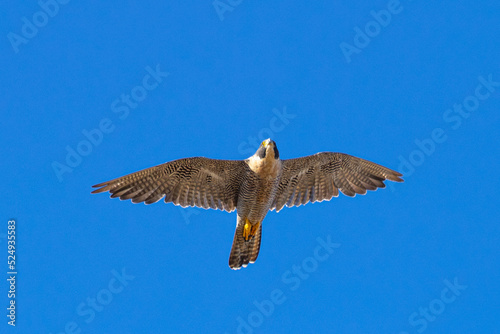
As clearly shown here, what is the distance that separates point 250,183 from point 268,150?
95 centimetres

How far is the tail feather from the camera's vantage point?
13.0m

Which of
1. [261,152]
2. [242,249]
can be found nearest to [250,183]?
[261,152]

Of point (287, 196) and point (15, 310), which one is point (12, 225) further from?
point (287, 196)

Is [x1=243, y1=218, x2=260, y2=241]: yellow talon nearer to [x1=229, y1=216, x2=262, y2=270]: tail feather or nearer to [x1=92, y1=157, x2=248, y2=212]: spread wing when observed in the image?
[x1=229, y1=216, x2=262, y2=270]: tail feather

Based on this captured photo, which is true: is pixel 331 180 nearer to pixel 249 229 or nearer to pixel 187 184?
pixel 249 229

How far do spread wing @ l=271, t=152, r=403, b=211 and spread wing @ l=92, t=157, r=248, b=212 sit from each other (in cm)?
111

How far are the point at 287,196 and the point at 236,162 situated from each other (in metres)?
1.58

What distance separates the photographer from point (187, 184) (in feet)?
41.7

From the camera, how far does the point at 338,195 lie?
13391mm

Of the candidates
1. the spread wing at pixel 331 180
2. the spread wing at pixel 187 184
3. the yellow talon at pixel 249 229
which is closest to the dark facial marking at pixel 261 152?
the spread wing at pixel 187 184

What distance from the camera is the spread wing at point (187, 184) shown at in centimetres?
1229

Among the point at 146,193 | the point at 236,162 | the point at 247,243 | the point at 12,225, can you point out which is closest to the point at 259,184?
the point at 236,162

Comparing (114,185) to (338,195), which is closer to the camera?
(114,185)

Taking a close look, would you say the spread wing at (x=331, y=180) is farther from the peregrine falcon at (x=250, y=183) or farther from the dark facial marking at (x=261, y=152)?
the dark facial marking at (x=261, y=152)
